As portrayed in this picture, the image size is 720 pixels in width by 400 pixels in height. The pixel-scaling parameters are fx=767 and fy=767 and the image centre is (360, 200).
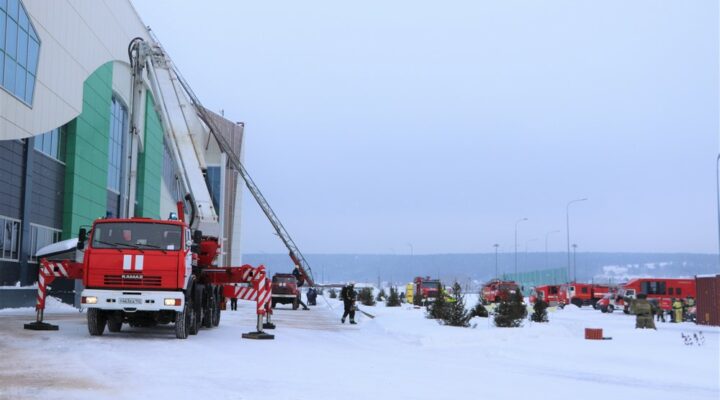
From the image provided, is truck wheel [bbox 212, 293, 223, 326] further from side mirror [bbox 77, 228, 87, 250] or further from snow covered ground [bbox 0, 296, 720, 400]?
side mirror [bbox 77, 228, 87, 250]

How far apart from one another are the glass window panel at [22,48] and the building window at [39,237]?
733cm

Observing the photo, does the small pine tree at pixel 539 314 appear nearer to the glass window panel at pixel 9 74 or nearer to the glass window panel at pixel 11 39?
the glass window panel at pixel 9 74

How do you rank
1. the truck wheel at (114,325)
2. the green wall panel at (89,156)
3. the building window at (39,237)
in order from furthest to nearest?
the green wall panel at (89,156)
the building window at (39,237)
the truck wheel at (114,325)

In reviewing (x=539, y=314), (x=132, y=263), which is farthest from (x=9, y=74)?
(x=539, y=314)

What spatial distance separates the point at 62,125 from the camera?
115 feet

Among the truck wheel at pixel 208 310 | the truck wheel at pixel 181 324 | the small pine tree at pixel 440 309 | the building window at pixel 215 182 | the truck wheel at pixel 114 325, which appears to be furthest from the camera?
the building window at pixel 215 182

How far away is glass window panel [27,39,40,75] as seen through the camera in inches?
1206

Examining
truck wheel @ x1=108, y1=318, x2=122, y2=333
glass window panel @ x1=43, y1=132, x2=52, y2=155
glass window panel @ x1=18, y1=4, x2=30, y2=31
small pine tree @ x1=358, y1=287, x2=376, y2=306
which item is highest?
glass window panel @ x1=18, y1=4, x2=30, y2=31

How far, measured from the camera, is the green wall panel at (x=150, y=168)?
5022 centimetres

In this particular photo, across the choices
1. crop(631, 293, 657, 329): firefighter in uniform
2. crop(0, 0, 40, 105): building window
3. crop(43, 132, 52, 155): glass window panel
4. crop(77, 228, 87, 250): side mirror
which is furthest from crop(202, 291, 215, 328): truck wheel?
crop(43, 132, 52, 155): glass window panel

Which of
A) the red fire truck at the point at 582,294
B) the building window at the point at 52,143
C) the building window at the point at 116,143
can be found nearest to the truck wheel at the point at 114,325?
the building window at the point at 52,143

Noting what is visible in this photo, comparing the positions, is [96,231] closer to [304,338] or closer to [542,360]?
[304,338]

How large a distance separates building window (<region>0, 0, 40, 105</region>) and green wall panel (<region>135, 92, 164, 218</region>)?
58.1ft

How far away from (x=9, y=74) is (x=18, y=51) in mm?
1399
